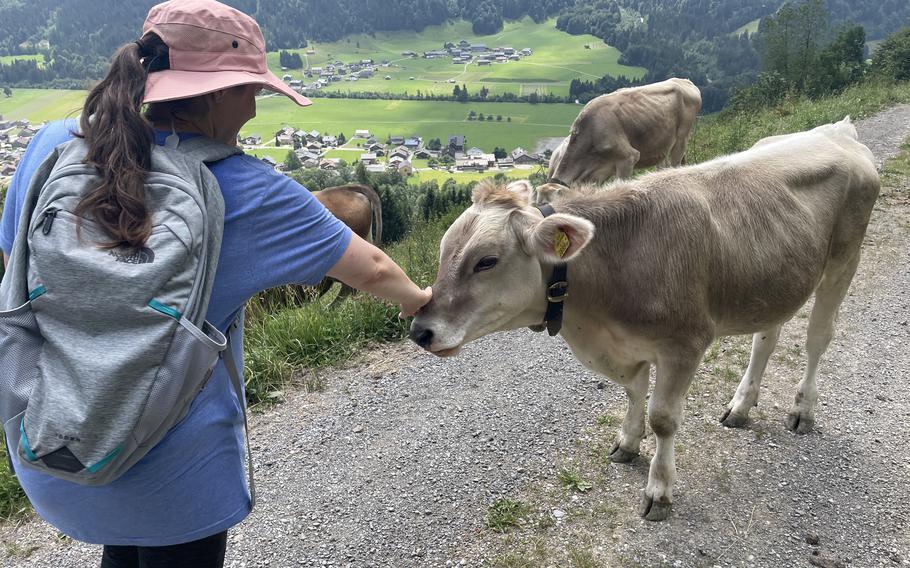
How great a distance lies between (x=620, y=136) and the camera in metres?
10.4

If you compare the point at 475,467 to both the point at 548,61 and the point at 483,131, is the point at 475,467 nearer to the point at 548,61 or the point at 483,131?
the point at 483,131

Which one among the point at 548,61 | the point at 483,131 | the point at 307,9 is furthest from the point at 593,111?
the point at 307,9

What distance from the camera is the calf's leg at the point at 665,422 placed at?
3.61m

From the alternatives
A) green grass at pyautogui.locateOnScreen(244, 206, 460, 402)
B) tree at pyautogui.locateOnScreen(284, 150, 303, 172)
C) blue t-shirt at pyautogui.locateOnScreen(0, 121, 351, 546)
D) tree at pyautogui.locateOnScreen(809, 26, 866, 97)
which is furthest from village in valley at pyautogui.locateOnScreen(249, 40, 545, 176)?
blue t-shirt at pyautogui.locateOnScreen(0, 121, 351, 546)

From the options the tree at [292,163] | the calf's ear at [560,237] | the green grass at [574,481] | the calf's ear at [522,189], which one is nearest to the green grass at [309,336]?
the green grass at [574,481]

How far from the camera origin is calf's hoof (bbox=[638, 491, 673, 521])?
386 centimetres

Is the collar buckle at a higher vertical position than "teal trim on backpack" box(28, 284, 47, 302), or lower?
lower

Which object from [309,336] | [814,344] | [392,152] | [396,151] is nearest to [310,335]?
[309,336]

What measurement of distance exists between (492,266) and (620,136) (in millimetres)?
7965

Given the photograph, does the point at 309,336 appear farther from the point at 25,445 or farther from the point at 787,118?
the point at 787,118

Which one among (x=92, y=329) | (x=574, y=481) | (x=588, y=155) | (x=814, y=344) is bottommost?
(x=574, y=481)

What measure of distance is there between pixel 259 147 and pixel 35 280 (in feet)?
153

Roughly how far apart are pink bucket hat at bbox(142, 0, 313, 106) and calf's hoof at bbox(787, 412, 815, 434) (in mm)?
4414

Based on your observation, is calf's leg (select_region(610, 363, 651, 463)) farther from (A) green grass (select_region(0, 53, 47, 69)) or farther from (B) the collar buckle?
(A) green grass (select_region(0, 53, 47, 69))
